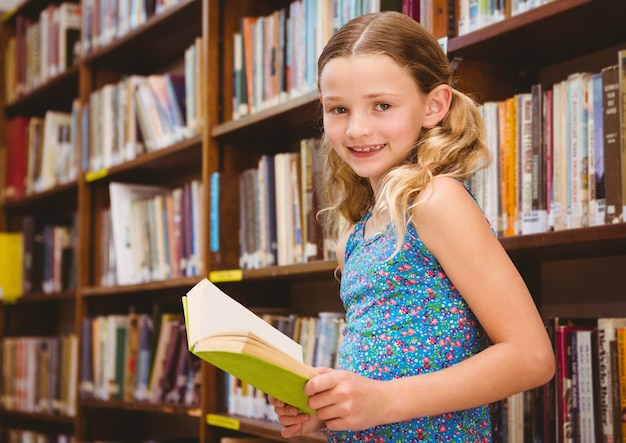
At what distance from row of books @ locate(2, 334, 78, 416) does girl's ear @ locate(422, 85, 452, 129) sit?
7.85ft

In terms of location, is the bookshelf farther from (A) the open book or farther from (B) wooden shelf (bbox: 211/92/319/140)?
(A) the open book

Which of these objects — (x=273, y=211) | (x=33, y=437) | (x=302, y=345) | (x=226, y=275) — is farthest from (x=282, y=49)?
(x=33, y=437)

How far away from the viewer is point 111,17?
3.21 m

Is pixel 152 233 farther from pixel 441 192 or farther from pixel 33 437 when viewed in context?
pixel 441 192

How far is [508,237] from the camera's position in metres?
1.60

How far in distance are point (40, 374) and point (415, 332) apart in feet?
9.30

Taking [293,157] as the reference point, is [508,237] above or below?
below

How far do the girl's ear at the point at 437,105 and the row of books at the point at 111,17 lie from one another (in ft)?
5.39

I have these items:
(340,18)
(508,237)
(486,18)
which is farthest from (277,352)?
(340,18)

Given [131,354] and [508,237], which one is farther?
[131,354]

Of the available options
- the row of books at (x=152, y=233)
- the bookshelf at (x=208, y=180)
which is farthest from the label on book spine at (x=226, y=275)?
the row of books at (x=152, y=233)

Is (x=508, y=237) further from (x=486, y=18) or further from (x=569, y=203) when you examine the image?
(x=486, y=18)

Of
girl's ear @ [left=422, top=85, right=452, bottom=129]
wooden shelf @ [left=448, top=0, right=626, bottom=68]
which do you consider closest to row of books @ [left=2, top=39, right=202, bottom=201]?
wooden shelf @ [left=448, top=0, right=626, bottom=68]

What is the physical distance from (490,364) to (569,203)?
56 cm
